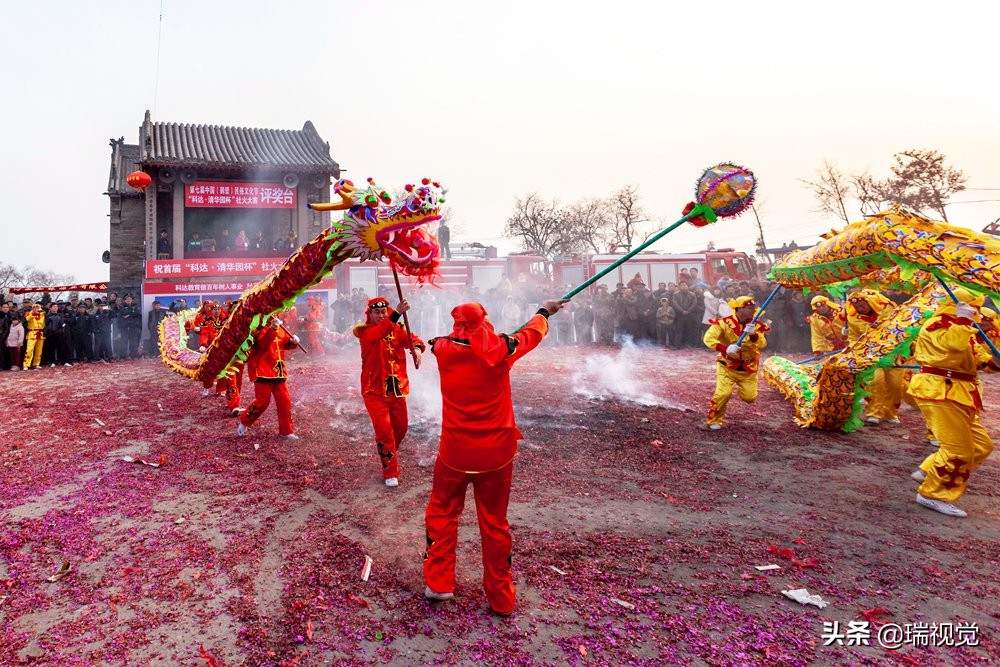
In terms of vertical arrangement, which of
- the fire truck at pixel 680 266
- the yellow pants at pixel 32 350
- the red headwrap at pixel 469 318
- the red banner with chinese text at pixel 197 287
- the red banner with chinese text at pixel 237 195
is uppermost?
the red banner with chinese text at pixel 237 195

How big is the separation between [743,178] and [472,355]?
79.9 inches

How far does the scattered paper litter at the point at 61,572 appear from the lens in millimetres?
3064

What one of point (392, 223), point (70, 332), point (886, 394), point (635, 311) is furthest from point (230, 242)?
point (886, 394)

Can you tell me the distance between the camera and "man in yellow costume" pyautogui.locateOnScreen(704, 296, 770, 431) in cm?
612

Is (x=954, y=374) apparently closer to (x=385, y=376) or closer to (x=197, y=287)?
(x=385, y=376)

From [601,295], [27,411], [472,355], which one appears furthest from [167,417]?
[601,295]

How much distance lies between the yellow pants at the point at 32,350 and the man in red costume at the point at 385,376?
11797 millimetres

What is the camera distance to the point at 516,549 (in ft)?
11.3

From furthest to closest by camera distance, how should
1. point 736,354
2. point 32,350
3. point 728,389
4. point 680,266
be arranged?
point 680,266 < point 32,350 < point 728,389 < point 736,354

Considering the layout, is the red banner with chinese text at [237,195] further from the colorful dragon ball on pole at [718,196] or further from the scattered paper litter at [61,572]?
the colorful dragon ball on pole at [718,196]

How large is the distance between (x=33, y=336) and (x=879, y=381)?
16201 mm

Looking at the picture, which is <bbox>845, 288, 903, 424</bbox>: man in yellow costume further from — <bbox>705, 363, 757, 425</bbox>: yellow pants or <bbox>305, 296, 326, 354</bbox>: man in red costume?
<bbox>305, 296, 326, 354</bbox>: man in red costume

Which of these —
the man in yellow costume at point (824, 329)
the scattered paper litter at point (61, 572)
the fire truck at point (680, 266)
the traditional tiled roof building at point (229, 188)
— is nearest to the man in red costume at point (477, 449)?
the scattered paper litter at point (61, 572)

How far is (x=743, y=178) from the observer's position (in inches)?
131
